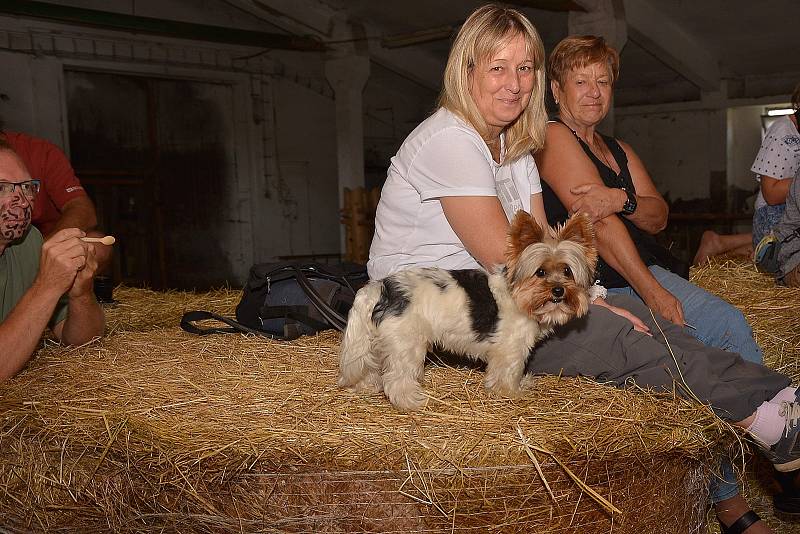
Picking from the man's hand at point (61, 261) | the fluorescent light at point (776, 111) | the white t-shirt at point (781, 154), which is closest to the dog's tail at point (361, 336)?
the man's hand at point (61, 261)

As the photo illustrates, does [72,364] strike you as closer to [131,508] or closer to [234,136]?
[131,508]

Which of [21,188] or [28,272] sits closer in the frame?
[21,188]

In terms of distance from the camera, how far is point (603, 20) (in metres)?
10.9

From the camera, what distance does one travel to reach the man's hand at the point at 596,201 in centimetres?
355

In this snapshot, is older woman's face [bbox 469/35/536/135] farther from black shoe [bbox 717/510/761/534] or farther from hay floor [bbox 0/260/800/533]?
black shoe [bbox 717/510/761/534]

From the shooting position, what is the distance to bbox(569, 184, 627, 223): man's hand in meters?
3.55

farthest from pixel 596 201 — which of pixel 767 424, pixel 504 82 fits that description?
pixel 767 424

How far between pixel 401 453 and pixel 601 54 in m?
2.56

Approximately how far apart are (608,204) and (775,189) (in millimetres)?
2469

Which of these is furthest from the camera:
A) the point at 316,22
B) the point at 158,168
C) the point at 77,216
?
the point at 316,22

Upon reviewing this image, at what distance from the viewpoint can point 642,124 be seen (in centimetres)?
1625

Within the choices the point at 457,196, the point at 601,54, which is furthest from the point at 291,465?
the point at 601,54

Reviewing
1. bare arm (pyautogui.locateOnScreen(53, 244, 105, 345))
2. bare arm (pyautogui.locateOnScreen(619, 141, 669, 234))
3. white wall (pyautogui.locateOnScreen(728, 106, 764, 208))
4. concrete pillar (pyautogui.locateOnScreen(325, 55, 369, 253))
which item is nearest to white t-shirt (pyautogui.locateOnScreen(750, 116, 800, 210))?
bare arm (pyautogui.locateOnScreen(619, 141, 669, 234))

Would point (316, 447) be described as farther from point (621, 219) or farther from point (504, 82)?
point (621, 219)
